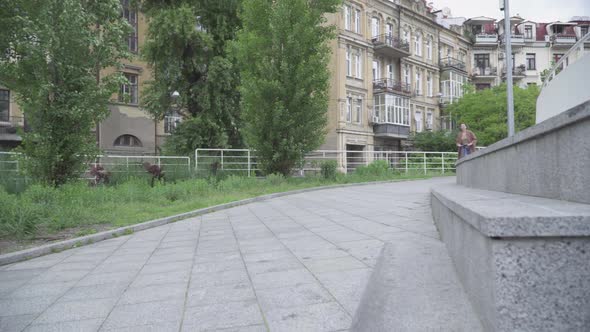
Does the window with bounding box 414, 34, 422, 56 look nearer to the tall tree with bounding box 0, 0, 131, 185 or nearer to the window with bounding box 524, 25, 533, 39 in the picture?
the window with bounding box 524, 25, 533, 39

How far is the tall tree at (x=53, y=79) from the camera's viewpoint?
9562mm

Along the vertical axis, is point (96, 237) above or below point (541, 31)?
below

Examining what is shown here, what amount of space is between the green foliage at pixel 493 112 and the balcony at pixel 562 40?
20.4 meters

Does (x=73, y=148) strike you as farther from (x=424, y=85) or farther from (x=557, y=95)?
(x=424, y=85)

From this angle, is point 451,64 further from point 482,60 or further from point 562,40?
point 562,40

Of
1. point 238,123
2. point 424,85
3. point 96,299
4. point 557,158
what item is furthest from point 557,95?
point 424,85

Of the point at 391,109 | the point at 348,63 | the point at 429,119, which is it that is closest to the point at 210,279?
the point at 348,63

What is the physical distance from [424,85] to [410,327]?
42939 millimetres

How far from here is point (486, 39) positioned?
50969 mm

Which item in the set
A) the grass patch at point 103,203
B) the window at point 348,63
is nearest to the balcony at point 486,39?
the window at point 348,63

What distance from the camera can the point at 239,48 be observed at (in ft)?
60.8

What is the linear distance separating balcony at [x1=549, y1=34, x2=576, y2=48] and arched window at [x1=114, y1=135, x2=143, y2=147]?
5184 centimetres

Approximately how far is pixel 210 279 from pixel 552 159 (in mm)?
3114

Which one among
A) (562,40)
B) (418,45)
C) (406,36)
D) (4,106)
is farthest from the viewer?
(562,40)
